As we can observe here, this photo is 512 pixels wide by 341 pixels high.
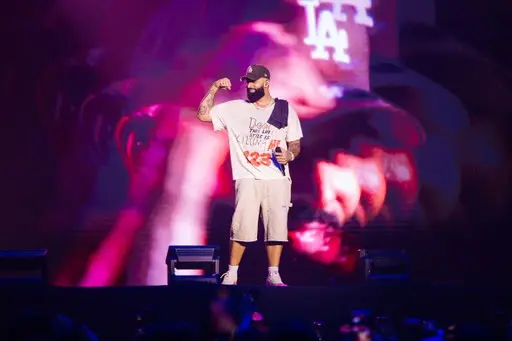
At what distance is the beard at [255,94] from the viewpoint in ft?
20.8

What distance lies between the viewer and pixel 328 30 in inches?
288

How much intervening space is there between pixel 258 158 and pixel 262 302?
64.6 inches

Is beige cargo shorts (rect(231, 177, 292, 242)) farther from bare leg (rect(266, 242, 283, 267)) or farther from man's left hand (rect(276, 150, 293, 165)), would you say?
man's left hand (rect(276, 150, 293, 165))

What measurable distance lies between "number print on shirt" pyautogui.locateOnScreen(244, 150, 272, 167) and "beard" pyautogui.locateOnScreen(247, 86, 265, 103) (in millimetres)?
530

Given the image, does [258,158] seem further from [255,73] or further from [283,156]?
[255,73]

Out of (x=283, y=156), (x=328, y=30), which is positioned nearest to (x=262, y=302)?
(x=283, y=156)

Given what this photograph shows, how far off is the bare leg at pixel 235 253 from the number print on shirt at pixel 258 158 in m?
0.73

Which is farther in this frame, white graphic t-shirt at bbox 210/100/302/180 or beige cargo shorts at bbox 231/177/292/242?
white graphic t-shirt at bbox 210/100/302/180

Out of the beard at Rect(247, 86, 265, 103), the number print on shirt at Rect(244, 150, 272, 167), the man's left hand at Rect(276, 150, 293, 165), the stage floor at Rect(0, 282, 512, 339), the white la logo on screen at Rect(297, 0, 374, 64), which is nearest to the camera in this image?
the stage floor at Rect(0, 282, 512, 339)

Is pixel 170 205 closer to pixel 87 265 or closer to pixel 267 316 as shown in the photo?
pixel 87 265

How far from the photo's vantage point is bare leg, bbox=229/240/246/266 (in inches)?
239

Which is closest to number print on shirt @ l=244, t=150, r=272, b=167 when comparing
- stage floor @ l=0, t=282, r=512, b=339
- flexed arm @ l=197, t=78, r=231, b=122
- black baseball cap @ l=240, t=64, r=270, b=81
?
flexed arm @ l=197, t=78, r=231, b=122

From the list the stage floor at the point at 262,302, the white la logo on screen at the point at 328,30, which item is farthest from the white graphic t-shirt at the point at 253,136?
the stage floor at the point at 262,302

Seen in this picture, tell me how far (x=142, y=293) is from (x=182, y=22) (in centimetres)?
336
